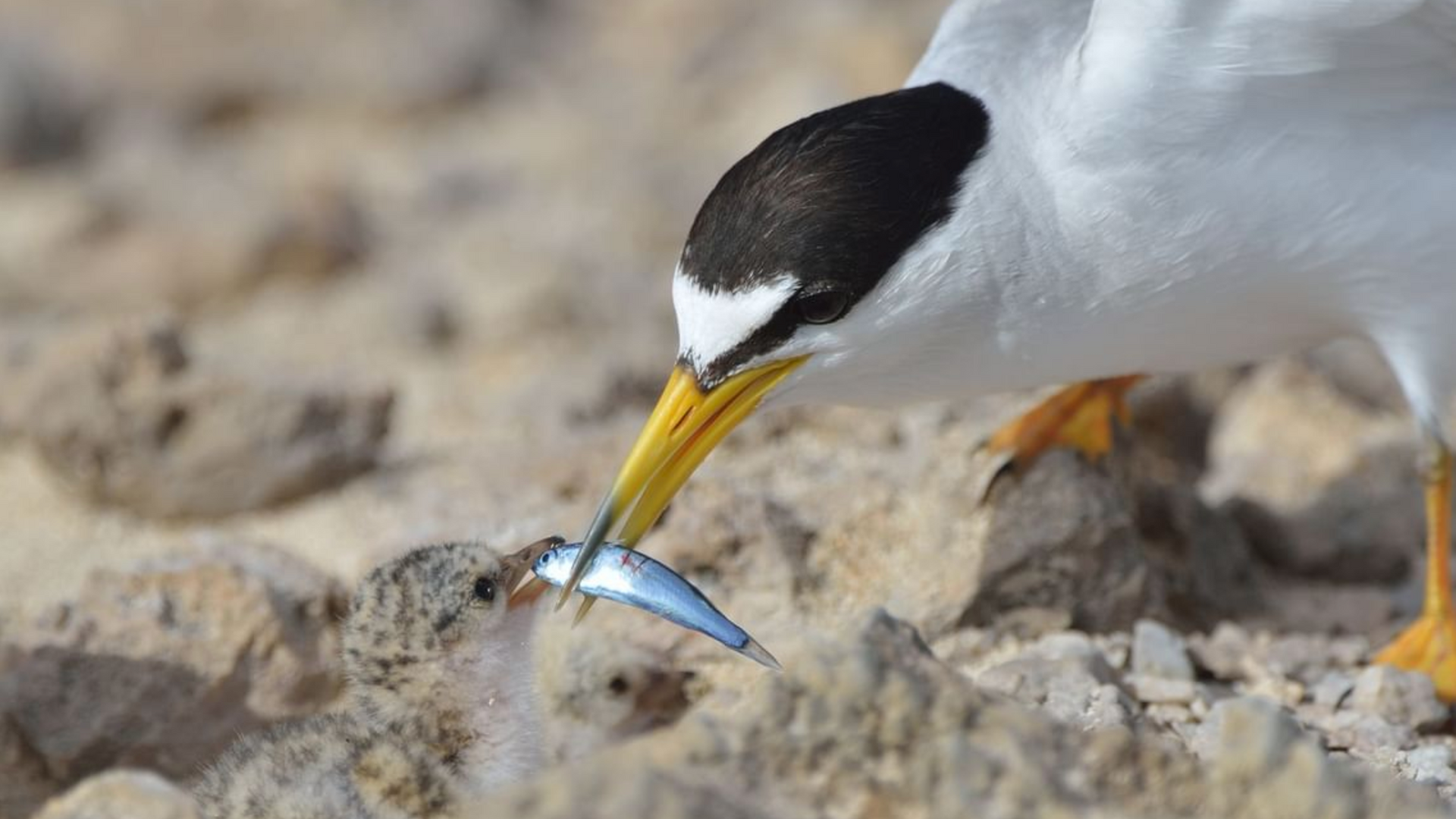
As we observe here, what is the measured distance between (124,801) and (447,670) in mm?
672

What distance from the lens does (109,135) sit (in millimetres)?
9031

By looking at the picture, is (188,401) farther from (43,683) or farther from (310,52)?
(310,52)

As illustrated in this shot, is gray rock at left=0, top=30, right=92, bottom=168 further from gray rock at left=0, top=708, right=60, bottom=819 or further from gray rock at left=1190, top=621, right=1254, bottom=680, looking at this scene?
gray rock at left=1190, top=621, right=1254, bottom=680

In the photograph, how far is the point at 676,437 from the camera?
133 inches

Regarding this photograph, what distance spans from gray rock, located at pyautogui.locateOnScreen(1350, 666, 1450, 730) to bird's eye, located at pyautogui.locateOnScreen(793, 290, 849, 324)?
1.26m

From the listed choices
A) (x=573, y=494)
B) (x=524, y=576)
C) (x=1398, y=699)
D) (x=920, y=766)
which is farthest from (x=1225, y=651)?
(x=920, y=766)

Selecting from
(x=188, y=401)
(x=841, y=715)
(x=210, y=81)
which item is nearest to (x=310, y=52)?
(x=210, y=81)

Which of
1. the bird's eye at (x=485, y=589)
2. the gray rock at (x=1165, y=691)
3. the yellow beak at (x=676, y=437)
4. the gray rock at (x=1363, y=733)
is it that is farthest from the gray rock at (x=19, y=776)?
the gray rock at (x=1363, y=733)

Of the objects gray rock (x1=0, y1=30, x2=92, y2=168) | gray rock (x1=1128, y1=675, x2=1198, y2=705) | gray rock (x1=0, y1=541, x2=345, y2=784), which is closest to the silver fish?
gray rock (x1=1128, y1=675, x2=1198, y2=705)

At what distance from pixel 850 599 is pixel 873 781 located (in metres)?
1.73

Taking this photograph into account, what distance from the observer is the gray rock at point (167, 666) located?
3.63 m

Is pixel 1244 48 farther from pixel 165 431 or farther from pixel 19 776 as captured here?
pixel 165 431

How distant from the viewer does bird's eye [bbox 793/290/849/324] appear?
10.9ft

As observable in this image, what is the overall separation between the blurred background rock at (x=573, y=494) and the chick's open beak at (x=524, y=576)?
35 centimetres
